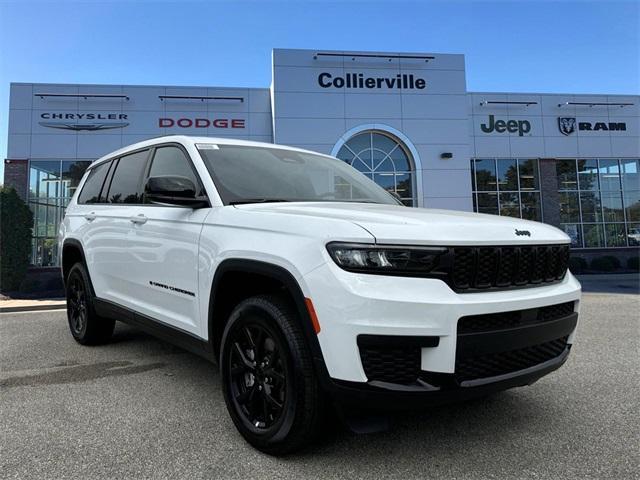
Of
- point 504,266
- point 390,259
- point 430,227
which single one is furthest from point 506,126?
point 390,259

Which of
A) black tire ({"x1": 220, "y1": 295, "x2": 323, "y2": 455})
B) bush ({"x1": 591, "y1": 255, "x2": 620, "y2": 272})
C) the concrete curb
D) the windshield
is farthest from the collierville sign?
black tire ({"x1": 220, "y1": 295, "x2": 323, "y2": 455})

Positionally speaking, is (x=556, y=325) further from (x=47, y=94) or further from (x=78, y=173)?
(x=47, y=94)

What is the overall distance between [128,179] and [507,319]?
354 cm

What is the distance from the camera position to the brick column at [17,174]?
52.9 ft

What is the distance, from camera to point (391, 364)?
2121mm

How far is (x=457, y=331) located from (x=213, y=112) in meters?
16.6

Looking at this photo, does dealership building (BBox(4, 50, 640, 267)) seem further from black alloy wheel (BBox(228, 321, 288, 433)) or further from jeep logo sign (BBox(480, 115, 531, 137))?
black alloy wheel (BBox(228, 321, 288, 433))

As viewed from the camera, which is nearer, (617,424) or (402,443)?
(402,443)

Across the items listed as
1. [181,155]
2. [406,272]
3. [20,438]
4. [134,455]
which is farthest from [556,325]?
[20,438]

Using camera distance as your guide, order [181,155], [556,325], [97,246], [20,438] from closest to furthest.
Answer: [556,325] → [20,438] → [181,155] → [97,246]

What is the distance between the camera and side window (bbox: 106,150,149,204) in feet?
13.3

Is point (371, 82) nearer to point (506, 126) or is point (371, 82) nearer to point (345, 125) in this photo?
point (345, 125)

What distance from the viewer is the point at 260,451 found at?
8.38 feet

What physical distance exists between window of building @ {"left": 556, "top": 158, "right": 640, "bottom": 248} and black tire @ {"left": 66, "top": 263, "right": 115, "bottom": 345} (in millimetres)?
20239
